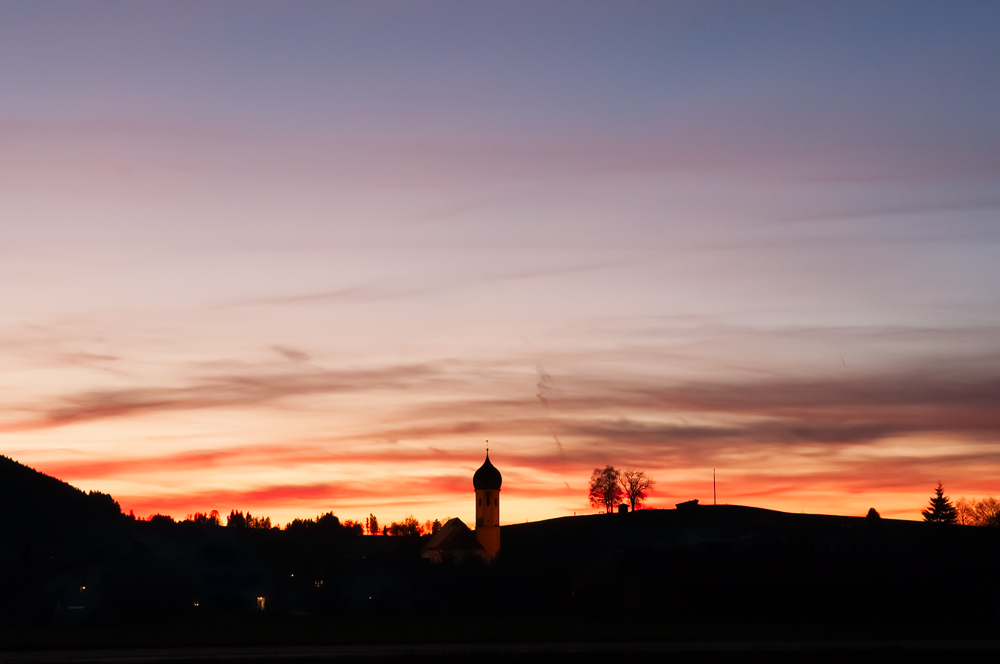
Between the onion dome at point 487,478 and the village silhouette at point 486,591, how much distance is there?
2042 cm

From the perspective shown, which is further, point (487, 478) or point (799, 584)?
point (487, 478)

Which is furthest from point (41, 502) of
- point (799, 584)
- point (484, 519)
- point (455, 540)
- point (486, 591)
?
point (799, 584)

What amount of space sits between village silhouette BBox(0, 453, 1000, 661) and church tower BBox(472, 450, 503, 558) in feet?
65.5

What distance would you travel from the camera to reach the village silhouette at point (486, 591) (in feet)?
194

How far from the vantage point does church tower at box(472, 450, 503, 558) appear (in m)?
138

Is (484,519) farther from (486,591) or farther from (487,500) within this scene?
(486,591)

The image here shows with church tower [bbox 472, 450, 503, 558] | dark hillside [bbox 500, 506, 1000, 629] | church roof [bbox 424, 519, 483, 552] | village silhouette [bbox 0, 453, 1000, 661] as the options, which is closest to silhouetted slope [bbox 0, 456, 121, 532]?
village silhouette [bbox 0, 453, 1000, 661]

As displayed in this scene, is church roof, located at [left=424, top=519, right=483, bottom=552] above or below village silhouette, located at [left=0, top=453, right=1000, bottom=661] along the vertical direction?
above

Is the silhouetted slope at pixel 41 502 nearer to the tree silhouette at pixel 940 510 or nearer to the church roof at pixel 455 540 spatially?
the church roof at pixel 455 540

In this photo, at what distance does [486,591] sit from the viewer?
79.4 meters

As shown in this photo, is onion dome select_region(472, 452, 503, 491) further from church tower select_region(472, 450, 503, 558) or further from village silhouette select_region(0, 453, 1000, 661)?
village silhouette select_region(0, 453, 1000, 661)

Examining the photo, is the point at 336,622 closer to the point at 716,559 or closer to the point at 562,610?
the point at 562,610

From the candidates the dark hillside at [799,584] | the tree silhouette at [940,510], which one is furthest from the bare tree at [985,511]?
the dark hillside at [799,584]

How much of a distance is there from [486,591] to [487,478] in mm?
58317
